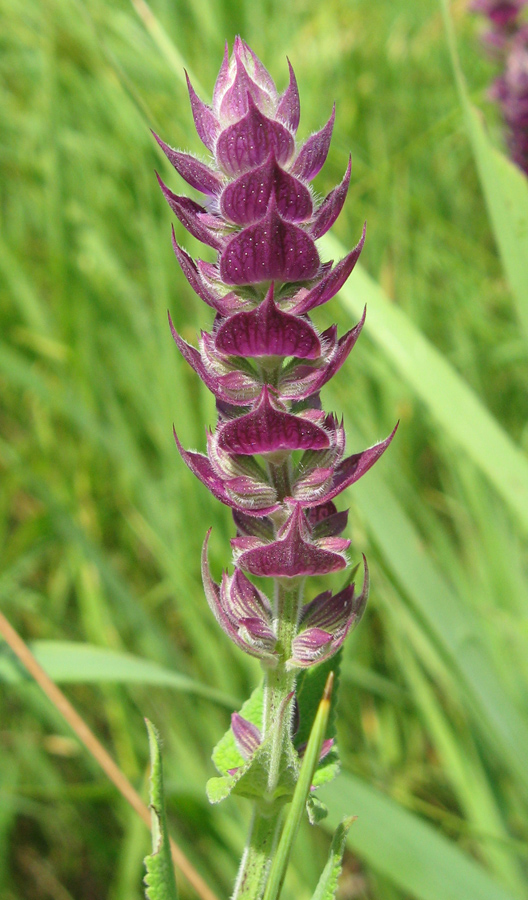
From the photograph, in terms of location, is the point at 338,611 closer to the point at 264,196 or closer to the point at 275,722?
the point at 275,722

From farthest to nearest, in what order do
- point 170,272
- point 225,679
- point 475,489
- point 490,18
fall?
point 490,18 < point 170,272 < point 475,489 < point 225,679

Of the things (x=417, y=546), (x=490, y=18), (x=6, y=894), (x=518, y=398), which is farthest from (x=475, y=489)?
(x=490, y=18)

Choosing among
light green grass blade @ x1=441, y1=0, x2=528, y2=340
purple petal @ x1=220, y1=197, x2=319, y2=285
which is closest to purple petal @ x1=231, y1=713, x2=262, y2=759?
purple petal @ x1=220, y1=197, x2=319, y2=285

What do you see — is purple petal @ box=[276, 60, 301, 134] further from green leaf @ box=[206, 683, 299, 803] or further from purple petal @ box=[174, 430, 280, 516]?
green leaf @ box=[206, 683, 299, 803]

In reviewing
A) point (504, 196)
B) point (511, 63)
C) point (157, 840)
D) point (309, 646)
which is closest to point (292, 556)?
point (309, 646)

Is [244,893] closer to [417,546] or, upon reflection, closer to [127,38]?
[417,546]

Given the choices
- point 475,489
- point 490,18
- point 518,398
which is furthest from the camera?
point 490,18

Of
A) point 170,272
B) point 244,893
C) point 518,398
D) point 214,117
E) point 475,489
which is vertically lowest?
point 244,893
